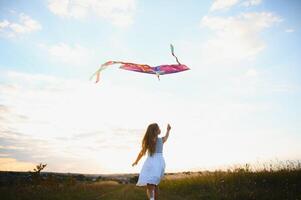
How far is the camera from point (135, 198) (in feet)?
39.8

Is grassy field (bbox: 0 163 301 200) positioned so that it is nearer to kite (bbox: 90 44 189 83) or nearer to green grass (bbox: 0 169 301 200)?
green grass (bbox: 0 169 301 200)

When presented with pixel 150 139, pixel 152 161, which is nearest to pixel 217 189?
pixel 152 161

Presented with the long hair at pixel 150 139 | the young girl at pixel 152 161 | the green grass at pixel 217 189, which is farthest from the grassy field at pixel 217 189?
the long hair at pixel 150 139

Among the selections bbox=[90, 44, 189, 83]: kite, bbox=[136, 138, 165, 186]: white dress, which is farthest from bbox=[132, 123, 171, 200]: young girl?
bbox=[90, 44, 189, 83]: kite

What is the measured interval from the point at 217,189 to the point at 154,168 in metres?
5.35

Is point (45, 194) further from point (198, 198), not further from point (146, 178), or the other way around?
point (198, 198)

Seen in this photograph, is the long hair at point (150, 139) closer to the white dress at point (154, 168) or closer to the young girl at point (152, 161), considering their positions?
the young girl at point (152, 161)

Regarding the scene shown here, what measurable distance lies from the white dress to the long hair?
0.14 meters

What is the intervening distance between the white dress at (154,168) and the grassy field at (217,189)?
131 inches

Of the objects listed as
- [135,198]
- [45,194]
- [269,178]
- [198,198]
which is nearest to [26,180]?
[45,194]

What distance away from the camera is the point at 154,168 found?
9.02 m

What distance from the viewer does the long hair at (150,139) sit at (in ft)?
30.5

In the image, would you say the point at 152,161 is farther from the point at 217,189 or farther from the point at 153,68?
the point at 217,189

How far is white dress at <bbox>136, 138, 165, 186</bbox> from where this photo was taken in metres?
8.93
